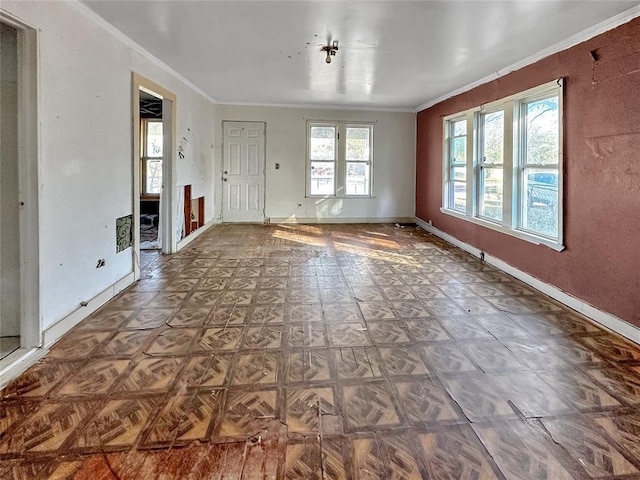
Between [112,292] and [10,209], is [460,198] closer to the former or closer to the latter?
[112,292]

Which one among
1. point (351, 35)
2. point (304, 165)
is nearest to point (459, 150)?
point (304, 165)

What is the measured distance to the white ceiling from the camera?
3010 mm

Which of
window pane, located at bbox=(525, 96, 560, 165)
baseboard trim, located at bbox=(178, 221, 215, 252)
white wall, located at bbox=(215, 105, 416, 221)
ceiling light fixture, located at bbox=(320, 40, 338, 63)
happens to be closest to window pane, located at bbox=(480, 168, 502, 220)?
window pane, located at bbox=(525, 96, 560, 165)

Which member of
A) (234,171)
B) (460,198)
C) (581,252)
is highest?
(234,171)

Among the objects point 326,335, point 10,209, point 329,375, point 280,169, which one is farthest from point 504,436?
point 280,169

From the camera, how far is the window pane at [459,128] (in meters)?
6.20

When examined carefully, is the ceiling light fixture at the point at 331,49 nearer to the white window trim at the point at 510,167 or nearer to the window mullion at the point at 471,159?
the white window trim at the point at 510,167

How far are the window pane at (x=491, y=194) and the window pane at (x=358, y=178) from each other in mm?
3267

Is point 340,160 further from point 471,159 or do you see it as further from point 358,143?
point 471,159

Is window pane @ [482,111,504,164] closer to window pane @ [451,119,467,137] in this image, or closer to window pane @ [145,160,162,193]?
window pane @ [451,119,467,137]

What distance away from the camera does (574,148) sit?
3.53 metres

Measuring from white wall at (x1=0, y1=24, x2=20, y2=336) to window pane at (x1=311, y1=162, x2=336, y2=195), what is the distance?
6.09m

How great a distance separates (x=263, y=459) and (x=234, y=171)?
280 inches

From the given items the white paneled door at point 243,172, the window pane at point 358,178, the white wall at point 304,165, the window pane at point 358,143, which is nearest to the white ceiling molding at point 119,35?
the white paneled door at point 243,172
